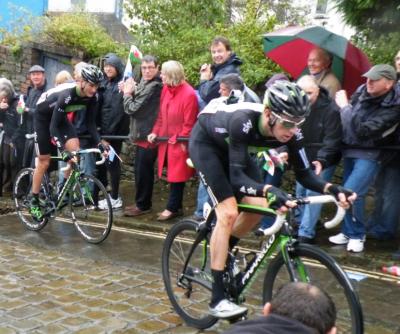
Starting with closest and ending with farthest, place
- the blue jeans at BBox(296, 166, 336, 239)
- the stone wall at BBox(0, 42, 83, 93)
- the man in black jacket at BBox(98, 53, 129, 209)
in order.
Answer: the blue jeans at BBox(296, 166, 336, 239) < the man in black jacket at BBox(98, 53, 129, 209) < the stone wall at BBox(0, 42, 83, 93)

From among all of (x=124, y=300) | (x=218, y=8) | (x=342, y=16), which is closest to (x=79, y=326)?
(x=124, y=300)

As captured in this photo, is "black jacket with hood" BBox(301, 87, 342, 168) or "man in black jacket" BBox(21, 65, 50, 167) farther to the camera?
"man in black jacket" BBox(21, 65, 50, 167)

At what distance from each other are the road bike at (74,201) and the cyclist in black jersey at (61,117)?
0.14 m

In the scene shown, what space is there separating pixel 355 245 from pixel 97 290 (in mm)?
2932

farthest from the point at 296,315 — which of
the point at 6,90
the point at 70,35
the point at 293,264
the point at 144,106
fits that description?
the point at 70,35

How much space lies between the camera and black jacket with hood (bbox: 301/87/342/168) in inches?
271

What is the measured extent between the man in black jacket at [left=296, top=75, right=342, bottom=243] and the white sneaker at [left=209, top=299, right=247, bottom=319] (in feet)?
8.59

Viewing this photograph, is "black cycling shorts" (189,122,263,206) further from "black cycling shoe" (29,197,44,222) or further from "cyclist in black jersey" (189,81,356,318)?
"black cycling shoe" (29,197,44,222)

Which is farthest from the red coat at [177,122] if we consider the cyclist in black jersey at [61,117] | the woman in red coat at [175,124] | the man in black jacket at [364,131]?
the man in black jacket at [364,131]

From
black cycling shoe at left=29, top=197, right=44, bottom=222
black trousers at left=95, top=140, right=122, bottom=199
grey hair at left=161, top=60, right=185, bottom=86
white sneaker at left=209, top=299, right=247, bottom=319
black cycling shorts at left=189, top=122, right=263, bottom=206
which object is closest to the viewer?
white sneaker at left=209, top=299, right=247, bottom=319

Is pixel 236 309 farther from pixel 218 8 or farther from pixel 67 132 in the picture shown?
pixel 218 8

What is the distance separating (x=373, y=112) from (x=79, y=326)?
3.88m

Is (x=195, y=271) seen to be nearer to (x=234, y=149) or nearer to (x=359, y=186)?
(x=234, y=149)

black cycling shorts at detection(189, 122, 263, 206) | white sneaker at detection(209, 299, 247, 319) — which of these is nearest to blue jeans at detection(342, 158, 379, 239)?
black cycling shorts at detection(189, 122, 263, 206)
